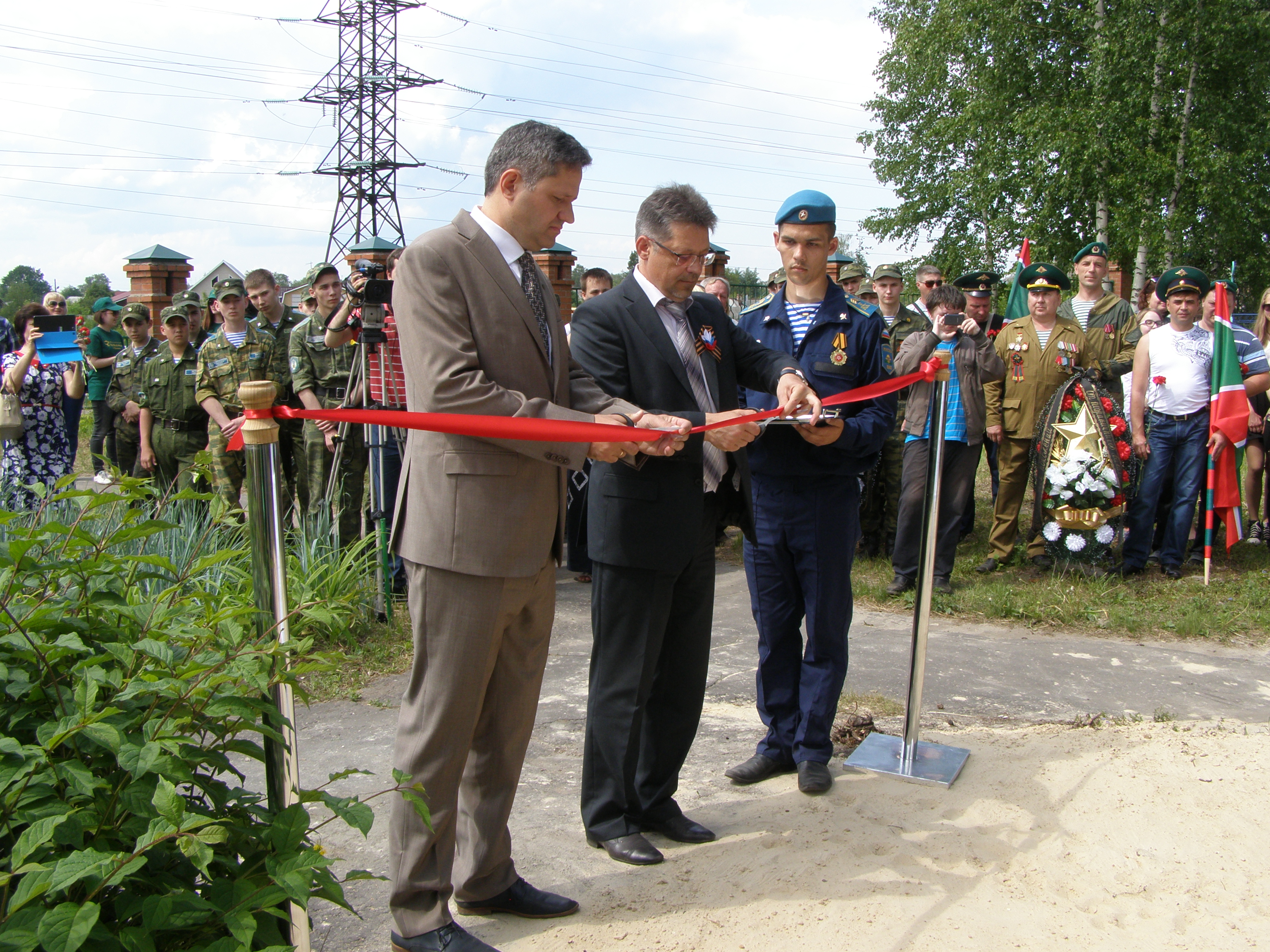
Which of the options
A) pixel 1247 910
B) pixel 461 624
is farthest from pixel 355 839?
pixel 1247 910

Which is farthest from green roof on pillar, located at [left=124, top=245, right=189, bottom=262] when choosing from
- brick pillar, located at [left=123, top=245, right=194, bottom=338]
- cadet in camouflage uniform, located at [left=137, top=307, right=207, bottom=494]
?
cadet in camouflage uniform, located at [left=137, top=307, right=207, bottom=494]

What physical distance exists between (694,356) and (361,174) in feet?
86.9

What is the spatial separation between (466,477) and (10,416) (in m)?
6.45

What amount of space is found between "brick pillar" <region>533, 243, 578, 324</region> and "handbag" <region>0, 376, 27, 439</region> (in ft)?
20.3

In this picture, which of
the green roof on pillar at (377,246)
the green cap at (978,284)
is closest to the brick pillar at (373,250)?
the green roof on pillar at (377,246)

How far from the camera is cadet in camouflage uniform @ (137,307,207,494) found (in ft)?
25.8

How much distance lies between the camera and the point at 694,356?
11.4 ft

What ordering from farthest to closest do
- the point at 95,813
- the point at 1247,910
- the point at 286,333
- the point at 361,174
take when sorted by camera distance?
the point at 361,174 < the point at 286,333 < the point at 1247,910 < the point at 95,813

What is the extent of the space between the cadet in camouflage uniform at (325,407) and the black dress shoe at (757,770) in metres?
4.14

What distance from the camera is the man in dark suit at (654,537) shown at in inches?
128

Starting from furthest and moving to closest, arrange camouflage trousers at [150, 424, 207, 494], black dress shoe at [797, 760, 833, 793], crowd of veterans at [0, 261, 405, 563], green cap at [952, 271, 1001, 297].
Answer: green cap at [952, 271, 1001, 297], camouflage trousers at [150, 424, 207, 494], crowd of veterans at [0, 261, 405, 563], black dress shoe at [797, 760, 833, 793]

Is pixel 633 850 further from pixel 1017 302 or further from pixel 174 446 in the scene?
pixel 1017 302

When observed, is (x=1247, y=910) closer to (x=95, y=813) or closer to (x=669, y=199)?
(x=669, y=199)

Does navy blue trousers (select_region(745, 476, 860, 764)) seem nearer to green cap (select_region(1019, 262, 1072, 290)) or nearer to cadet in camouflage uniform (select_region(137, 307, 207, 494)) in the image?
green cap (select_region(1019, 262, 1072, 290))
